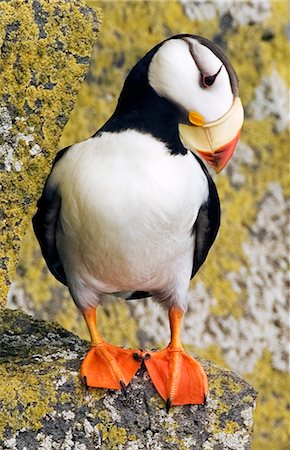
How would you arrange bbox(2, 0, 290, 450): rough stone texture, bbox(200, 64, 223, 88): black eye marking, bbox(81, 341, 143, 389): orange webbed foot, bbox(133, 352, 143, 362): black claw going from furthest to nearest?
bbox(2, 0, 290, 450): rough stone texture, bbox(133, 352, 143, 362): black claw, bbox(81, 341, 143, 389): orange webbed foot, bbox(200, 64, 223, 88): black eye marking

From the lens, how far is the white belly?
3830mm

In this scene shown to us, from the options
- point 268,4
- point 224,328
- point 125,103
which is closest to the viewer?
point 125,103

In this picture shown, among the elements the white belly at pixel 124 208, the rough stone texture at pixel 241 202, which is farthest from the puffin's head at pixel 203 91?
the rough stone texture at pixel 241 202

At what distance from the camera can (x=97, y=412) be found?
12.8ft

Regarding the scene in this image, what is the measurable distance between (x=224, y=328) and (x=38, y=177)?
12.2ft

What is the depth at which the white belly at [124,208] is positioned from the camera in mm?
3830

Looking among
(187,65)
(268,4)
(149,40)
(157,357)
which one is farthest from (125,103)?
(268,4)

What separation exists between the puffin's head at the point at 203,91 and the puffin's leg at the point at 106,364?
2.35 ft

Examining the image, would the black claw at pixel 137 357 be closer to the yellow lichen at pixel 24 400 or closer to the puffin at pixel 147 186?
the puffin at pixel 147 186

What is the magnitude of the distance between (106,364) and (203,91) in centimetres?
92

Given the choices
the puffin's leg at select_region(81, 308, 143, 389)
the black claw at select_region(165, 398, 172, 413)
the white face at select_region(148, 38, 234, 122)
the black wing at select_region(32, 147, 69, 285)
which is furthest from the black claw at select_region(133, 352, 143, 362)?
the white face at select_region(148, 38, 234, 122)

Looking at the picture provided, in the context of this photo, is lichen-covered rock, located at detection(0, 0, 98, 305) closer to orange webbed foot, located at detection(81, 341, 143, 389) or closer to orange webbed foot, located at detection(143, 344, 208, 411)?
orange webbed foot, located at detection(81, 341, 143, 389)

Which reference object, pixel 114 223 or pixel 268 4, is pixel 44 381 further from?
pixel 268 4

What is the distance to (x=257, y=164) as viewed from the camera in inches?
305
